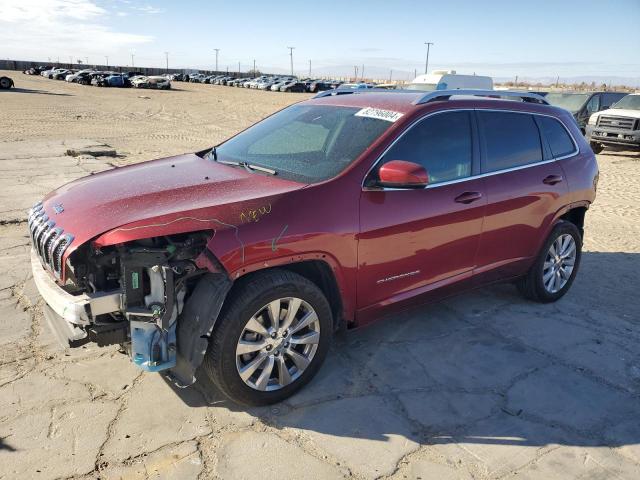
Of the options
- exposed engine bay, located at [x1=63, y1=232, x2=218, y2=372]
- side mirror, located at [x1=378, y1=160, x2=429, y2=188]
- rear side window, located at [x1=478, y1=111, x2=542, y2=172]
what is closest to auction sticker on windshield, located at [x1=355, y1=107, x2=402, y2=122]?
side mirror, located at [x1=378, y1=160, x2=429, y2=188]

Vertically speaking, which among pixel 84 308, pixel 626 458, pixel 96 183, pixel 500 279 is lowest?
pixel 626 458

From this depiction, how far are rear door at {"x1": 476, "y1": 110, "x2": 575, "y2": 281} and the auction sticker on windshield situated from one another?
2.76ft

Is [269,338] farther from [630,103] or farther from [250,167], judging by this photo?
[630,103]

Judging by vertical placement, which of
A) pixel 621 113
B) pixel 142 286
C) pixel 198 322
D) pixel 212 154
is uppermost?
pixel 621 113

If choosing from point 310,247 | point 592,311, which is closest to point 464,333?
point 592,311

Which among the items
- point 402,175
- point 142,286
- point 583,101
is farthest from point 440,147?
point 583,101

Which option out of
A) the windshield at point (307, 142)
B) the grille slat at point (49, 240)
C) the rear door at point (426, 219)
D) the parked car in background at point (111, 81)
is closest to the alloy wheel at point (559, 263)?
the rear door at point (426, 219)

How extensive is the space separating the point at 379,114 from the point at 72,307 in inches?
94.2

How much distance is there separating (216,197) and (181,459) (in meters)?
1.45

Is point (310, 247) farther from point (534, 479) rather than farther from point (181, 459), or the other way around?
point (534, 479)

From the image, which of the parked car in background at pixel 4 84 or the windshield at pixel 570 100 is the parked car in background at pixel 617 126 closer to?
the windshield at pixel 570 100

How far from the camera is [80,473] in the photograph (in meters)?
2.65

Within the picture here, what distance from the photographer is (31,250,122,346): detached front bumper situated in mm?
2723

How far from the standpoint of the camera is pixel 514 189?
4309mm
